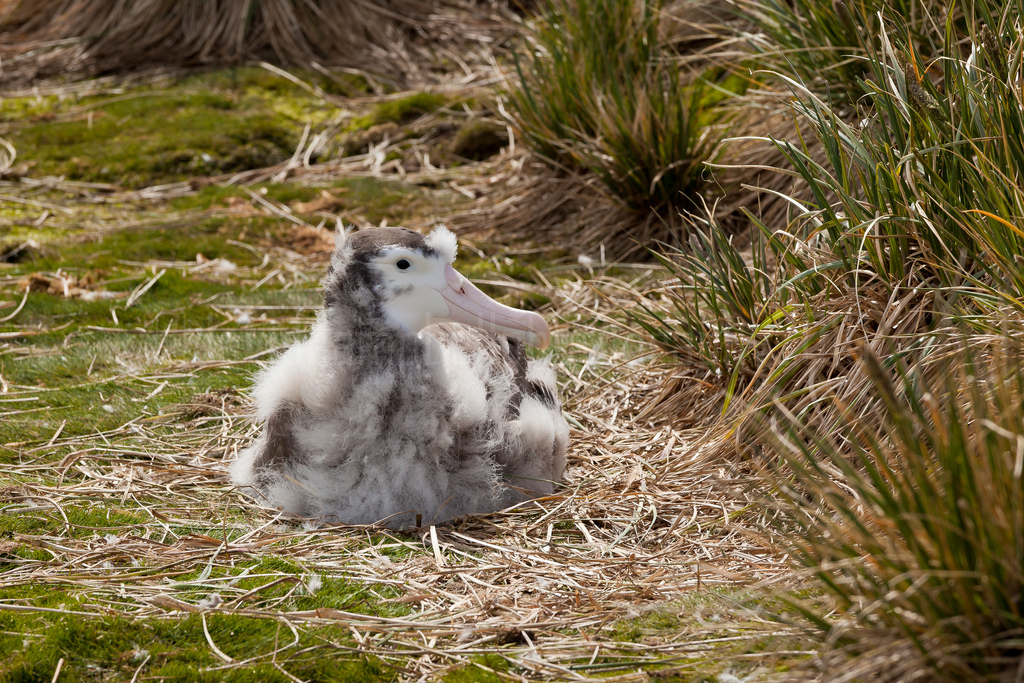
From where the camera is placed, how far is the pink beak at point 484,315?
3324mm

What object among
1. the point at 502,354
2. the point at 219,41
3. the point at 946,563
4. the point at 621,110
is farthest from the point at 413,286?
the point at 219,41

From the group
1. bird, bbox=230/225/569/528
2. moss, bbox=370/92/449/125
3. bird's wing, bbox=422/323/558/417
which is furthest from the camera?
moss, bbox=370/92/449/125

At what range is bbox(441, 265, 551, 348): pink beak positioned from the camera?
3.32 m

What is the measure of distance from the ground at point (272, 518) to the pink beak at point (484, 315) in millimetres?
609

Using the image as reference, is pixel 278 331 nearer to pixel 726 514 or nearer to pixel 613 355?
pixel 613 355

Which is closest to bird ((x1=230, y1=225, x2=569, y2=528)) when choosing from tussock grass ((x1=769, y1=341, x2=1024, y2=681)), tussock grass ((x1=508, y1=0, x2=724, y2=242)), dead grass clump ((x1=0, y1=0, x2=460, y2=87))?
tussock grass ((x1=769, y1=341, x2=1024, y2=681))

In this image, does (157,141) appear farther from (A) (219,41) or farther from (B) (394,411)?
(B) (394,411)

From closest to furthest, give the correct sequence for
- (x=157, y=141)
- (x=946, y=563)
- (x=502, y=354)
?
(x=946, y=563) → (x=502, y=354) → (x=157, y=141)

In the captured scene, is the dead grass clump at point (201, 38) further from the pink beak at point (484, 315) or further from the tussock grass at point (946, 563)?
the tussock grass at point (946, 563)

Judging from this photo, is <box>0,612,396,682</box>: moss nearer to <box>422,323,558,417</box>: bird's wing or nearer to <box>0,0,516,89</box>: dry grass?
<box>422,323,558,417</box>: bird's wing

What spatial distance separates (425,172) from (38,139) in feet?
12.9

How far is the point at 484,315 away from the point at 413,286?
28 cm

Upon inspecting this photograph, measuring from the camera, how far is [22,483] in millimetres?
3273

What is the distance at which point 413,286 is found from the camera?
3254 millimetres
